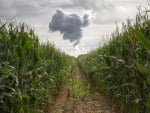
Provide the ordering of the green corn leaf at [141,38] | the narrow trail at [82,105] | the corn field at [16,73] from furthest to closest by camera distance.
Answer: the narrow trail at [82,105], the corn field at [16,73], the green corn leaf at [141,38]

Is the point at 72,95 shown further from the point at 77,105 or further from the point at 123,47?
the point at 123,47

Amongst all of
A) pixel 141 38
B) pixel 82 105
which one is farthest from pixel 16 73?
pixel 82 105

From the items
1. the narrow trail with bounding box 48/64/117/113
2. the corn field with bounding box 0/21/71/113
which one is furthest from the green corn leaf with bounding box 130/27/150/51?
the narrow trail with bounding box 48/64/117/113

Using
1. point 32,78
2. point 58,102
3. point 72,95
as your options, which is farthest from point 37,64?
point 72,95

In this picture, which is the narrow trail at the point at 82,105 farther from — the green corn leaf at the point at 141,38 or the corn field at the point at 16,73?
the green corn leaf at the point at 141,38

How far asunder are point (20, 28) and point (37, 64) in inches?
48.5

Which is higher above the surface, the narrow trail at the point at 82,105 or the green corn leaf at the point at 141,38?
the green corn leaf at the point at 141,38

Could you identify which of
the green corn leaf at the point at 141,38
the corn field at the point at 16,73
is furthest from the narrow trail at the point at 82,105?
the green corn leaf at the point at 141,38

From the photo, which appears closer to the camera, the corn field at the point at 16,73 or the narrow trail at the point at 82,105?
the corn field at the point at 16,73

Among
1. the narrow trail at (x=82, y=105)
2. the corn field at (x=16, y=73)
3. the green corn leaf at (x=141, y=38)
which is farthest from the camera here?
the narrow trail at (x=82, y=105)

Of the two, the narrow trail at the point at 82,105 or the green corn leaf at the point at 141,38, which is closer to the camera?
the green corn leaf at the point at 141,38

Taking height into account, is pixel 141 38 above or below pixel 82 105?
above

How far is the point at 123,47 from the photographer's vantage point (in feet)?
23.8

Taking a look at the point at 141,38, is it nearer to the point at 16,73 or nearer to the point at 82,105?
the point at 16,73
